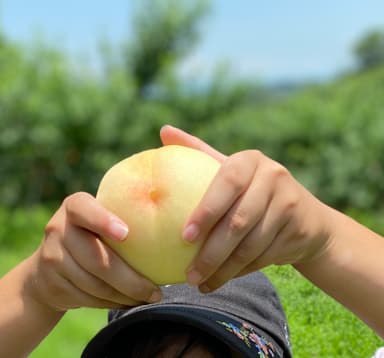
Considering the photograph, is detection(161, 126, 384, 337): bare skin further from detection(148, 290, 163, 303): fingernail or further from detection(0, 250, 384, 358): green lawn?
detection(0, 250, 384, 358): green lawn

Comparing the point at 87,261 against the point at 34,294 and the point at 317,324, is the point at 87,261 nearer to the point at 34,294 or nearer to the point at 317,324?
the point at 34,294

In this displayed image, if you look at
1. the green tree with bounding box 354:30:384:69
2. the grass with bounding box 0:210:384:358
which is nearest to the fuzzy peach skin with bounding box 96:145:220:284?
the grass with bounding box 0:210:384:358

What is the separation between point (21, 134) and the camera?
7.22 metres

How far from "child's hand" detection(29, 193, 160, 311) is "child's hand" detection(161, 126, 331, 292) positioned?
6 cm

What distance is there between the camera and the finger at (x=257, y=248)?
666 mm

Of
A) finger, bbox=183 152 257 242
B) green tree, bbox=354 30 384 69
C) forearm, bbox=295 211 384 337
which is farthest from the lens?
green tree, bbox=354 30 384 69

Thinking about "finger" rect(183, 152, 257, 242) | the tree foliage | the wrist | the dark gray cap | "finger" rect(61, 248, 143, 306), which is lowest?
the tree foliage

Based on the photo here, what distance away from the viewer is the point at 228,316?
0.90m

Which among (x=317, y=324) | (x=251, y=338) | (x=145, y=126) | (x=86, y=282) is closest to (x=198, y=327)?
(x=251, y=338)

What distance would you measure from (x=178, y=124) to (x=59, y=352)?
5.82 m

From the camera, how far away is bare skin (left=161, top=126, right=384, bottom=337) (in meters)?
0.65

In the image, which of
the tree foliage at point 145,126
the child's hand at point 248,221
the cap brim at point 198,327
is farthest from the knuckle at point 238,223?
the tree foliage at point 145,126

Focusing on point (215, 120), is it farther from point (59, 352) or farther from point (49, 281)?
point (49, 281)

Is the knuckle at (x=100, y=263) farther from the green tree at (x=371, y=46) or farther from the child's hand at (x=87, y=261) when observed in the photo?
the green tree at (x=371, y=46)
